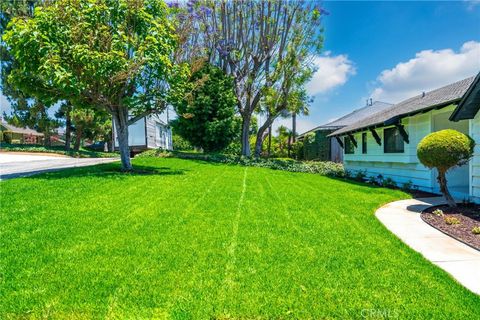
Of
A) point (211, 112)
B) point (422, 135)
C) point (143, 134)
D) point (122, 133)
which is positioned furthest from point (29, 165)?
point (422, 135)

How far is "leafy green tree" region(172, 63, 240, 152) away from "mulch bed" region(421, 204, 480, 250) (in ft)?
48.3

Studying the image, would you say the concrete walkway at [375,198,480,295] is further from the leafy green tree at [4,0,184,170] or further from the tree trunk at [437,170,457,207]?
the leafy green tree at [4,0,184,170]

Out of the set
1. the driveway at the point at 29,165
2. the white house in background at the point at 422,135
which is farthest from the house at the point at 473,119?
the driveway at the point at 29,165

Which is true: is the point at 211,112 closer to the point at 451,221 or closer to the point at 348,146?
the point at 348,146

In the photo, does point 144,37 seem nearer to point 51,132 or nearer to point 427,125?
point 427,125

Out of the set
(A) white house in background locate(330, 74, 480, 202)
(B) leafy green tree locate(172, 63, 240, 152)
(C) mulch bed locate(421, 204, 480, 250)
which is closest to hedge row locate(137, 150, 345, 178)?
(B) leafy green tree locate(172, 63, 240, 152)

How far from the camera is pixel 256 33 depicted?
21500 mm

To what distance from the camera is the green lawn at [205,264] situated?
9.37 feet

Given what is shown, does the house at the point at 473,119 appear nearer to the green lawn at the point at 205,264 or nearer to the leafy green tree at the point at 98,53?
the green lawn at the point at 205,264

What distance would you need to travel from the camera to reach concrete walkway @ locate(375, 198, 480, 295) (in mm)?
3713

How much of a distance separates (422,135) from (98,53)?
11.0m

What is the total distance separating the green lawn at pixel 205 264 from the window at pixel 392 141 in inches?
254

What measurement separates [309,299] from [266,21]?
68.7 ft

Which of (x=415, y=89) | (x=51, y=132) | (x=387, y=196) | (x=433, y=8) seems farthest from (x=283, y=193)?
(x=51, y=132)
